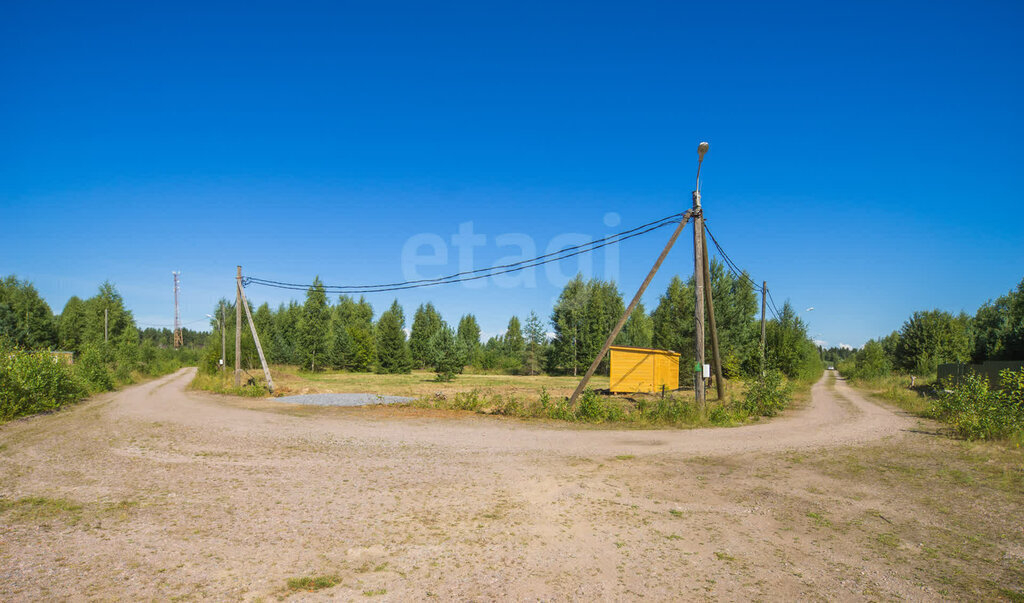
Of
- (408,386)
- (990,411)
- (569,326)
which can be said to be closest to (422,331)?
(569,326)

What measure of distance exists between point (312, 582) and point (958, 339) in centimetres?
5401

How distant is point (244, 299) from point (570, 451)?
21.6m

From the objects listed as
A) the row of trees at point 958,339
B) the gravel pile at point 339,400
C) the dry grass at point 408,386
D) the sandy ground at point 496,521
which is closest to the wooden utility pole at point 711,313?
the sandy ground at point 496,521

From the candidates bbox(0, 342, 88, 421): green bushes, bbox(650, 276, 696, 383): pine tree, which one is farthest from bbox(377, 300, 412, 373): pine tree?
bbox(0, 342, 88, 421): green bushes

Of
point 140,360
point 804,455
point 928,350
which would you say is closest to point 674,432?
point 804,455

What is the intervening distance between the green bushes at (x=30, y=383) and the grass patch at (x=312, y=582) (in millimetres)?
15924

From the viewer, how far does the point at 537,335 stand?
210 ft

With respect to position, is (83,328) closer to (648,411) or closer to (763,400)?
(648,411)

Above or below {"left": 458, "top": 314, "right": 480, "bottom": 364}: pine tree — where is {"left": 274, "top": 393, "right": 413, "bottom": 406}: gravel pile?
below

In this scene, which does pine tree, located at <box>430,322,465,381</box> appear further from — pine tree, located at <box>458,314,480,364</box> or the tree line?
pine tree, located at <box>458,314,480,364</box>

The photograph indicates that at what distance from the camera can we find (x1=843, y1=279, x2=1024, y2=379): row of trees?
27234 millimetres

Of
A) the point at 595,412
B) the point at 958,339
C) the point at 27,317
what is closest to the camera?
the point at 595,412

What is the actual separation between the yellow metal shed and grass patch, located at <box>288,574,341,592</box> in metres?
18.2

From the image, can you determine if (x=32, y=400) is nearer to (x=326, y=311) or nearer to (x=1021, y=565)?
(x=1021, y=565)
